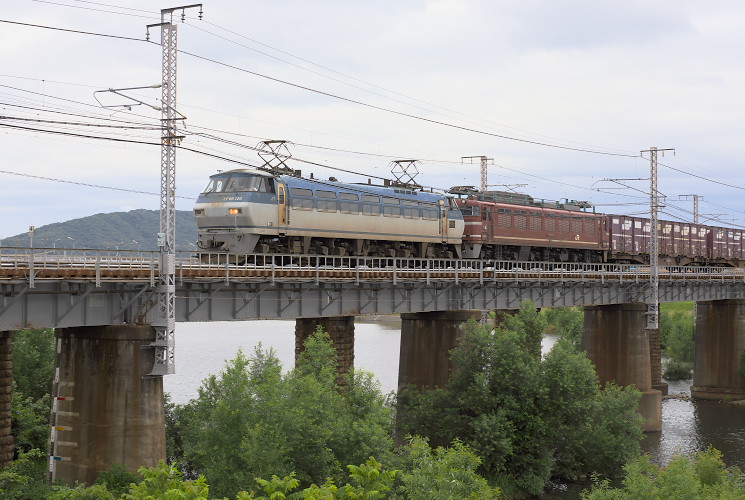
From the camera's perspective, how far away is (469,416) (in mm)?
42594

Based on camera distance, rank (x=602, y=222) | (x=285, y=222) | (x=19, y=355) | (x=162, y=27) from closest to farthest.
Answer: (x=162, y=27), (x=285, y=222), (x=19, y=355), (x=602, y=222)

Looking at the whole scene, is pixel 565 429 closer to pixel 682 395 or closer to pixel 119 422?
pixel 119 422

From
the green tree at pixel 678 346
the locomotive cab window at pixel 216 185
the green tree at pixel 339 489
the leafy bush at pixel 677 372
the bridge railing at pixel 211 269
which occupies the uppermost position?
the locomotive cab window at pixel 216 185

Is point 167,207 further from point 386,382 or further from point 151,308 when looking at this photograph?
point 386,382

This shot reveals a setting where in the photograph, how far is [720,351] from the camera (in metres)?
77.8

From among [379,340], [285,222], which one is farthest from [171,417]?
[379,340]

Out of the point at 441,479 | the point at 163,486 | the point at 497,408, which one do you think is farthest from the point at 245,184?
the point at 163,486

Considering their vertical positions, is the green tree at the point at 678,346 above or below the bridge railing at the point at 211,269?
below

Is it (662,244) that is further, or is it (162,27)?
(662,244)

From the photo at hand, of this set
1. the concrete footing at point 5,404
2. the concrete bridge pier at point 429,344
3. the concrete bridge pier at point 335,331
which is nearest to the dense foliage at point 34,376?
the concrete footing at point 5,404

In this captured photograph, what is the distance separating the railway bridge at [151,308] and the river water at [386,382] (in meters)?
3.50

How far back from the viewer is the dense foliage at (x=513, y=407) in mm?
42031

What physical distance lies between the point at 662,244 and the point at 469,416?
3819 cm

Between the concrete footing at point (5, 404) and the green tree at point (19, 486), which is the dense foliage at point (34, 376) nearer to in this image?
the concrete footing at point (5, 404)
